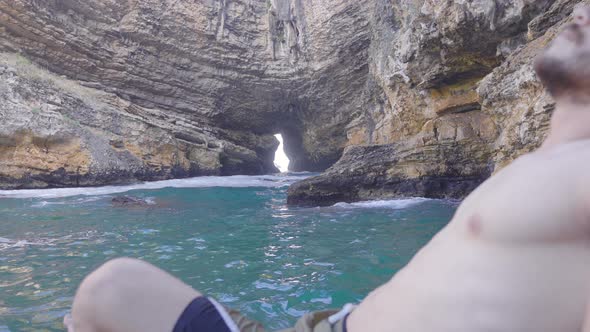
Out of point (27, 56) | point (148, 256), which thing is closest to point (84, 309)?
point (148, 256)

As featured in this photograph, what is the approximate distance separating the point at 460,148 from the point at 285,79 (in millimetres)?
13173

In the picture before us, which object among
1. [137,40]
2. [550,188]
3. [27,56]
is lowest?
[550,188]

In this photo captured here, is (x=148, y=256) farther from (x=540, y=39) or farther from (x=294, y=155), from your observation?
(x=294, y=155)

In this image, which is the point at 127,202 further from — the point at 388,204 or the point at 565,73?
the point at 565,73

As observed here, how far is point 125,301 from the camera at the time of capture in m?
1.03

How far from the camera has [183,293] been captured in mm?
1135

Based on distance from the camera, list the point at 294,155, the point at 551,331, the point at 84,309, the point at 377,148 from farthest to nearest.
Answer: the point at 294,155, the point at 377,148, the point at 84,309, the point at 551,331

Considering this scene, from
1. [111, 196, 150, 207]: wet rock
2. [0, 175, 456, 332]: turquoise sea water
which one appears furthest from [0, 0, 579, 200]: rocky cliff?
[111, 196, 150, 207]: wet rock

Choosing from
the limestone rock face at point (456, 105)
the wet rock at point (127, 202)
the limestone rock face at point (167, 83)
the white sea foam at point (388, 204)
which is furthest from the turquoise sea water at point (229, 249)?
the limestone rock face at point (167, 83)

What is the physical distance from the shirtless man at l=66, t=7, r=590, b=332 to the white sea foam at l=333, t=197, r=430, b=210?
605 cm

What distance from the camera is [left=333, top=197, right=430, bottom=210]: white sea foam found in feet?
23.6

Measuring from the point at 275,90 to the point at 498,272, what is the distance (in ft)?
66.5

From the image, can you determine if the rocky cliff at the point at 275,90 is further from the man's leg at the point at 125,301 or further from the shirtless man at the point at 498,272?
the man's leg at the point at 125,301

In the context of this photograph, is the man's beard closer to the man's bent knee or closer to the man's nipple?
the man's nipple
